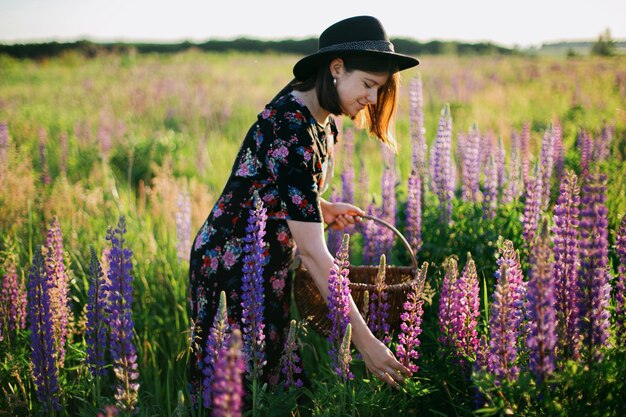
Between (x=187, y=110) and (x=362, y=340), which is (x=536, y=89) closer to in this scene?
(x=187, y=110)

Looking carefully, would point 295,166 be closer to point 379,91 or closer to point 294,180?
point 294,180

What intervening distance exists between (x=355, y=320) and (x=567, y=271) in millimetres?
810

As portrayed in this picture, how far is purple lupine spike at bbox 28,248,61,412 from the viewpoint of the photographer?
7.42 feet

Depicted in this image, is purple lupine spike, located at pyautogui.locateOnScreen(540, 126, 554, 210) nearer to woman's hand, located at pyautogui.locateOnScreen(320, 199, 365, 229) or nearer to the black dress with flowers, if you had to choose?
woman's hand, located at pyautogui.locateOnScreen(320, 199, 365, 229)

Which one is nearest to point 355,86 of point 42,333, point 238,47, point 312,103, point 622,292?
point 312,103

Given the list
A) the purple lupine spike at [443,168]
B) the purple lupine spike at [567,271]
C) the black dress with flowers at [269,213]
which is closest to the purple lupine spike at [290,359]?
the black dress with flowers at [269,213]

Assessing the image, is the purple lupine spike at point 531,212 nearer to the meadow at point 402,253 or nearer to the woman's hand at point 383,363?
the meadow at point 402,253

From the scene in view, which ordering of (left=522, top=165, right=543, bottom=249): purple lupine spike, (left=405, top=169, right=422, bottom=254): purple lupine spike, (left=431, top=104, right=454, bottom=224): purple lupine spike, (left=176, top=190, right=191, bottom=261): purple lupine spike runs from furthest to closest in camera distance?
(left=176, top=190, right=191, bottom=261): purple lupine spike
(left=431, top=104, right=454, bottom=224): purple lupine spike
(left=405, top=169, right=422, bottom=254): purple lupine spike
(left=522, top=165, right=543, bottom=249): purple lupine spike

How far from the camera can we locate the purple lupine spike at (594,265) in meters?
1.76

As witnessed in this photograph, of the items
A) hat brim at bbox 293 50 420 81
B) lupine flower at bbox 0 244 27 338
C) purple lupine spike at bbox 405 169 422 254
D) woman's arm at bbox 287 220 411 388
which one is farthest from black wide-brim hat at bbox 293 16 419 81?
lupine flower at bbox 0 244 27 338

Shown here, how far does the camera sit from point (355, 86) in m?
2.46

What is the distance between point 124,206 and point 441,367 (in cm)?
359

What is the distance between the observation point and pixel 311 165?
7.77ft

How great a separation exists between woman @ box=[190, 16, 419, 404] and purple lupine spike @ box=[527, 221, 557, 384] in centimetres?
60
